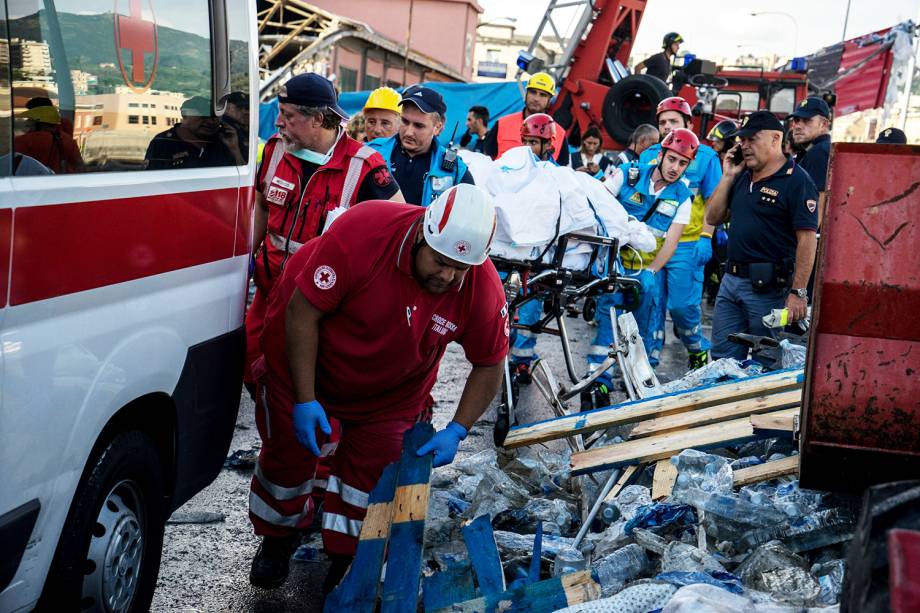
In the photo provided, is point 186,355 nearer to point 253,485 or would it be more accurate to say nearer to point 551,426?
point 253,485

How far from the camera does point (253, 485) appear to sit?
3.94 metres

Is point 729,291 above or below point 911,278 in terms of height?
below

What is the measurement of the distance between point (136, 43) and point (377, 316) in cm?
126

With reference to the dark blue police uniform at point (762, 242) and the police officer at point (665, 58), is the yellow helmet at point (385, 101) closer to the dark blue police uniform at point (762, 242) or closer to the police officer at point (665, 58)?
the dark blue police uniform at point (762, 242)

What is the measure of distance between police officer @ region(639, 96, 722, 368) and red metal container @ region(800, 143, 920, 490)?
4.67 meters

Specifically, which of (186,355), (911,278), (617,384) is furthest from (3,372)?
(617,384)

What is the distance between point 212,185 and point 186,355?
0.56 meters

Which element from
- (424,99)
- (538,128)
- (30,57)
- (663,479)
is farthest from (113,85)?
(538,128)

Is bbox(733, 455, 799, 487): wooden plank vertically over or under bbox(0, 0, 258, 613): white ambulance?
under

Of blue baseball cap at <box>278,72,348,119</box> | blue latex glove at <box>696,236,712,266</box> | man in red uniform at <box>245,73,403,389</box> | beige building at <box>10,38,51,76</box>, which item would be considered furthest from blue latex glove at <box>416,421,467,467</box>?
blue latex glove at <box>696,236,712,266</box>

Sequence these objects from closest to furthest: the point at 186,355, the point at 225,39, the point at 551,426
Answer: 1. the point at 186,355
2. the point at 225,39
3. the point at 551,426

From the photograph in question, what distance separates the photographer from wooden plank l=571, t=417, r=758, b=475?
412 centimetres

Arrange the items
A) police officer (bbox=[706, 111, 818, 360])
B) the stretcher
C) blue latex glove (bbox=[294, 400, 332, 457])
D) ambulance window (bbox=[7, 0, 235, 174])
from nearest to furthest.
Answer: ambulance window (bbox=[7, 0, 235, 174]), blue latex glove (bbox=[294, 400, 332, 457]), the stretcher, police officer (bbox=[706, 111, 818, 360])

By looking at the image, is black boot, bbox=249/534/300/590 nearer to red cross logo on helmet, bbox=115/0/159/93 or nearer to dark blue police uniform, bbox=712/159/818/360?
red cross logo on helmet, bbox=115/0/159/93
